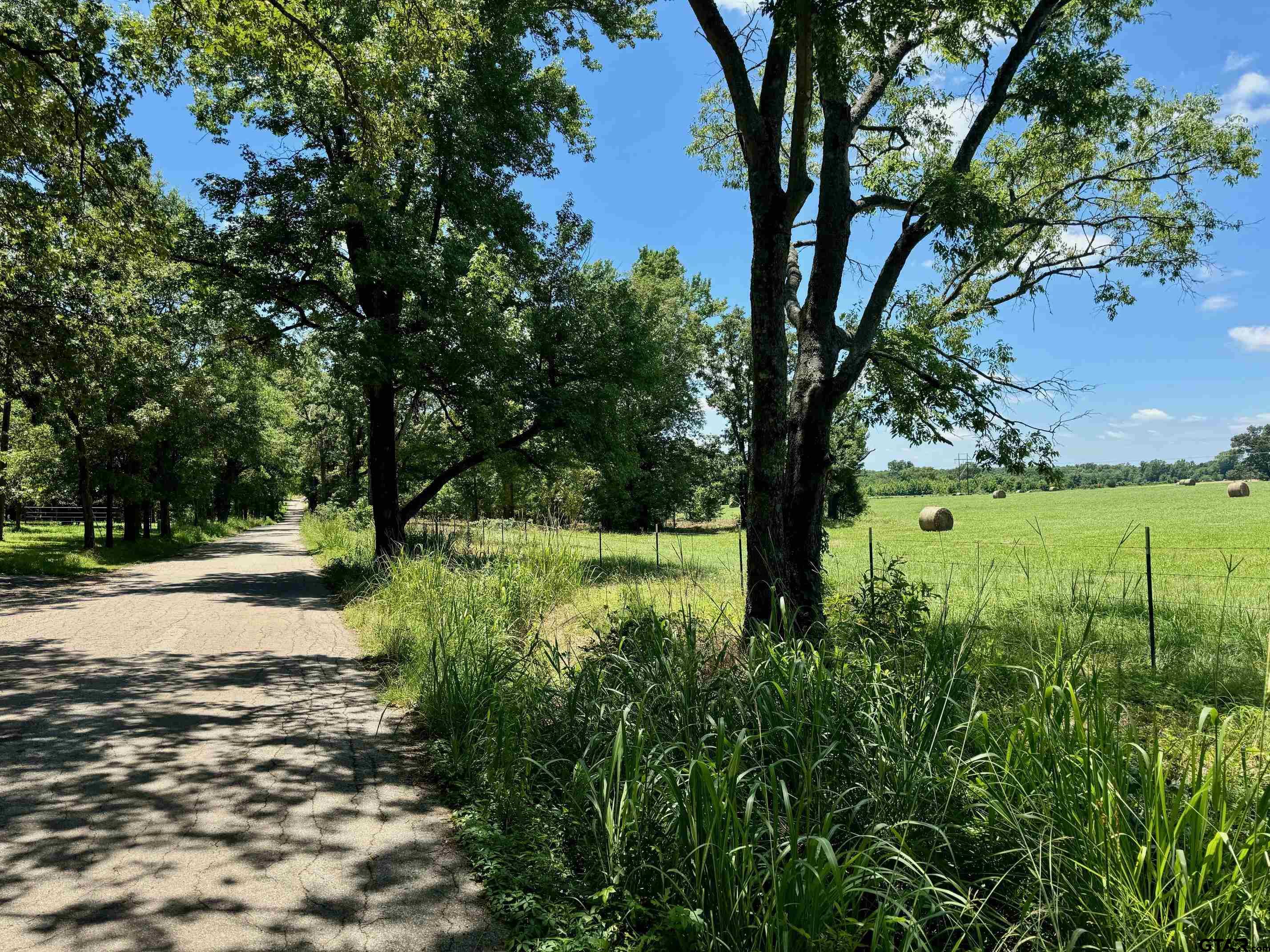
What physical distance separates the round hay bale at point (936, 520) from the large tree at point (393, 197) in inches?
887

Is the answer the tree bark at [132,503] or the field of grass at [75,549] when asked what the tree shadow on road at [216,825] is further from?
the tree bark at [132,503]

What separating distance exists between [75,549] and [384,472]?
11169mm

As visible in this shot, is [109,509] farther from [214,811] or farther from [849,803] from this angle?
[849,803]

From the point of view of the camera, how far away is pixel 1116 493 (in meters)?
62.1

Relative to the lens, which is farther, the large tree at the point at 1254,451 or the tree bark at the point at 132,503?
the large tree at the point at 1254,451

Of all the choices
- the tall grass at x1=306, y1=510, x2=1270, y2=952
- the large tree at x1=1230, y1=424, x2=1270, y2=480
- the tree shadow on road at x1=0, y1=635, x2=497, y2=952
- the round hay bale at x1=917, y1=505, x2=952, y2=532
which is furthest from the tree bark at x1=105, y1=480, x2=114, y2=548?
the large tree at x1=1230, y1=424, x2=1270, y2=480

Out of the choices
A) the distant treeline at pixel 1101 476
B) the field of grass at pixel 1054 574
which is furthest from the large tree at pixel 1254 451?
the field of grass at pixel 1054 574

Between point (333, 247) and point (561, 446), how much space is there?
22.2ft

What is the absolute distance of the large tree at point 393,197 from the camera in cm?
1209

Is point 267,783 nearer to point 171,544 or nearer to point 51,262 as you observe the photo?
point 51,262

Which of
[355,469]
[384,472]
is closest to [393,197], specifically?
[384,472]

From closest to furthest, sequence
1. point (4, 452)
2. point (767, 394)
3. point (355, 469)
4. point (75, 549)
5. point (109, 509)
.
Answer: point (767, 394)
point (75, 549)
point (4, 452)
point (109, 509)
point (355, 469)

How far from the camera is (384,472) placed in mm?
16547

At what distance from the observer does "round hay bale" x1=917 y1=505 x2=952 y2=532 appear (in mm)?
31766
